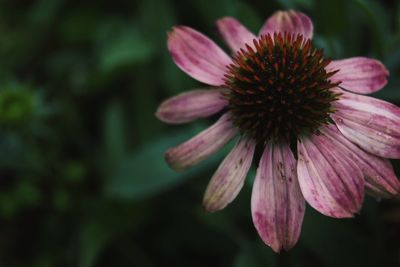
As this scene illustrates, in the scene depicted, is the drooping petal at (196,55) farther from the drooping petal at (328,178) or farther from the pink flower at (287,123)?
the drooping petal at (328,178)

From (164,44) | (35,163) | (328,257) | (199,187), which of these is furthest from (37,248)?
(328,257)

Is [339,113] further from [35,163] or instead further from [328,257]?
[35,163]

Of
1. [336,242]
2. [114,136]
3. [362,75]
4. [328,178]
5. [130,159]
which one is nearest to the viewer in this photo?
[328,178]

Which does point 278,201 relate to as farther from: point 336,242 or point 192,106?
point 336,242

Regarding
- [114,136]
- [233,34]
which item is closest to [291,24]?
[233,34]

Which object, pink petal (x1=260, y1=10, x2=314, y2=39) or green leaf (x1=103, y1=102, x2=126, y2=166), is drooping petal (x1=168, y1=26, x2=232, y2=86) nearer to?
pink petal (x1=260, y1=10, x2=314, y2=39)

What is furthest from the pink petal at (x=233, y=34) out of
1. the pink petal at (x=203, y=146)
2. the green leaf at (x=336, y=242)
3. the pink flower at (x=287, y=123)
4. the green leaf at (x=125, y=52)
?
the green leaf at (x=125, y=52)

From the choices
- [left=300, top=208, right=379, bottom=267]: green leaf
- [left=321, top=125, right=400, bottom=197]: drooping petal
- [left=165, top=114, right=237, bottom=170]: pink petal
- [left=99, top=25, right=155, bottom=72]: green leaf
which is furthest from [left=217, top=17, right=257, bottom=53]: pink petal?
[left=99, top=25, right=155, bottom=72]: green leaf
